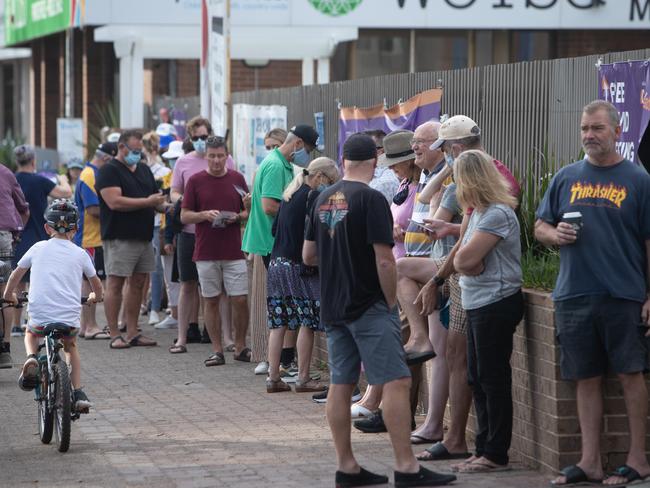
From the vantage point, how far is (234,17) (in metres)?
23.5

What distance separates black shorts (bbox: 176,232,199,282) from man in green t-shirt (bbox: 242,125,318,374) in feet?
3.98

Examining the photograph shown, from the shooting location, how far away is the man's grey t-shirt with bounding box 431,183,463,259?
26.4ft

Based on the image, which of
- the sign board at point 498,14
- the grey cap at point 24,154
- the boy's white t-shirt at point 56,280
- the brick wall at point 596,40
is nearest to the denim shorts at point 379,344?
the boy's white t-shirt at point 56,280

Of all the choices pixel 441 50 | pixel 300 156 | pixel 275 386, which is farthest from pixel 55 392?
pixel 441 50

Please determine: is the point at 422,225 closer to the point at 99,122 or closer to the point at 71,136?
the point at 71,136

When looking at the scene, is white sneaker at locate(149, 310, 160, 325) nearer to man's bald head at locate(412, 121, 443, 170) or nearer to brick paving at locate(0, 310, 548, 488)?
brick paving at locate(0, 310, 548, 488)

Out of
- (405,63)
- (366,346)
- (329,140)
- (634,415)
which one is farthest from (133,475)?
(405,63)

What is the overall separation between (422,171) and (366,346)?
1.77m

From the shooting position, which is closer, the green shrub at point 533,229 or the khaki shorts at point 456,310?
the khaki shorts at point 456,310

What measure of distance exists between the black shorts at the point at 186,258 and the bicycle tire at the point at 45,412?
14.2ft

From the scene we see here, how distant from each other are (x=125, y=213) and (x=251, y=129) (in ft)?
9.87

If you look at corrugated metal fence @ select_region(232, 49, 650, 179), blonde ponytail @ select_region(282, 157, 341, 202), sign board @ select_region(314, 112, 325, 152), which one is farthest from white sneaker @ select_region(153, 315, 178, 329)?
blonde ponytail @ select_region(282, 157, 341, 202)

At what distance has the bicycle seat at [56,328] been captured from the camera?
8.90 meters

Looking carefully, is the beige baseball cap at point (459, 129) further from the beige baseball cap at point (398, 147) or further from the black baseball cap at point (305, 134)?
the black baseball cap at point (305, 134)
